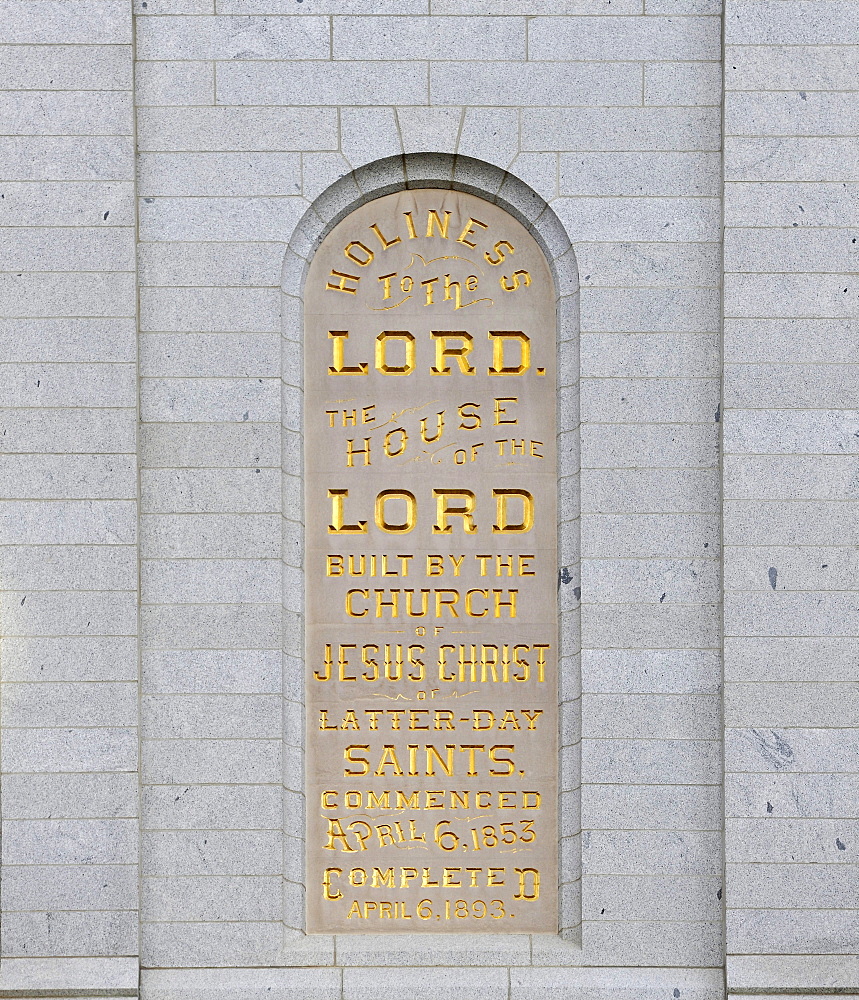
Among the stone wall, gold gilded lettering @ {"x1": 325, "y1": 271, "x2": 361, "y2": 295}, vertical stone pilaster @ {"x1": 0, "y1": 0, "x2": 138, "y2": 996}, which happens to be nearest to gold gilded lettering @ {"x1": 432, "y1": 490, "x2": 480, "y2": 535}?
the stone wall

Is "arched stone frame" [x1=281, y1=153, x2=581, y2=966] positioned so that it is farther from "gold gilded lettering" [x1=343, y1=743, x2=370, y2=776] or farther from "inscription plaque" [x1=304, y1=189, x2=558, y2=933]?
"gold gilded lettering" [x1=343, y1=743, x2=370, y2=776]

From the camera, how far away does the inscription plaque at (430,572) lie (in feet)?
17.8

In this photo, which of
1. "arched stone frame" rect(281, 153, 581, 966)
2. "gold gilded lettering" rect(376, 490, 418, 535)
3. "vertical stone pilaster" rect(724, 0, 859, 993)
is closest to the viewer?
"vertical stone pilaster" rect(724, 0, 859, 993)

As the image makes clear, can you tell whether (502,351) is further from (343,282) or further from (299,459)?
(299,459)

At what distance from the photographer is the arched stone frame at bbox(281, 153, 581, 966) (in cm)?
535

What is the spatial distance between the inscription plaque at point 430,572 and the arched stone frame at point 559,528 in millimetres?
74

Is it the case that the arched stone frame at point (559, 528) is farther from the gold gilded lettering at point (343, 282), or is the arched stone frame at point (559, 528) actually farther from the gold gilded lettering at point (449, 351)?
the gold gilded lettering at point (449, 351)

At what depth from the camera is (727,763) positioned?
17.1ft

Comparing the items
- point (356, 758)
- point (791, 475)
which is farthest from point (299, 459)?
point (791, 475)

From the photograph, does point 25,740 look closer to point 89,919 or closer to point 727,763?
point 89,919

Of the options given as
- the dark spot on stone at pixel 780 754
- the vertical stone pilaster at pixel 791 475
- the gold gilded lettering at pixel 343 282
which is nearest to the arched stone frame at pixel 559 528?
the gold gilded lettering at pixel 343 282

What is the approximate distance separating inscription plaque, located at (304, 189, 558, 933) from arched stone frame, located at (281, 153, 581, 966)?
74 millimetres

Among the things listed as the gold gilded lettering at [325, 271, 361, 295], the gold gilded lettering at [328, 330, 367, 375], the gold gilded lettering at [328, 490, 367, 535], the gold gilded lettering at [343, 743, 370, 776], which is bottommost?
the gold gilded lettering at [343, 743, 370, 776]

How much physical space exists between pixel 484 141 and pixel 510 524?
2106 mm
